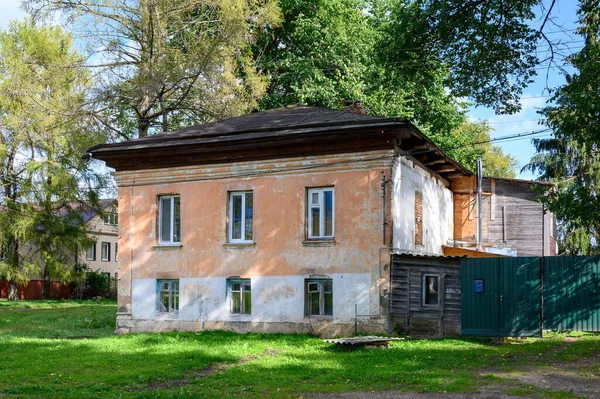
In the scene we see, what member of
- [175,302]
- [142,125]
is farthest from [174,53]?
[175,302]

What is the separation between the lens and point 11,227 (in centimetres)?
4272

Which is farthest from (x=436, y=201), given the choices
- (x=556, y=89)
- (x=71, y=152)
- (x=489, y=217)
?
(x=71, y=152)

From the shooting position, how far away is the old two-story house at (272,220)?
20.1 meters

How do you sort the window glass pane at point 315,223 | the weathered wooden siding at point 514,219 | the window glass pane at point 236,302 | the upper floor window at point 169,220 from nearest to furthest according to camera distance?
the window glass pane at point 315,223
the window glass pane at point 236,302
the upper floor window at point 169,220
the weathered wooden siding at point 514,219

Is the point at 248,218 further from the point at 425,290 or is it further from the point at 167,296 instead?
the point at 425,290

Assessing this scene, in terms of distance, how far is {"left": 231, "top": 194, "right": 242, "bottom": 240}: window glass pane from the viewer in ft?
73.2

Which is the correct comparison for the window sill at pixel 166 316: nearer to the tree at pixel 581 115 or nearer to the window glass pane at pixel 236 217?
the window glass pane at pixel 236 217

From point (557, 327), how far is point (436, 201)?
718 centimetres

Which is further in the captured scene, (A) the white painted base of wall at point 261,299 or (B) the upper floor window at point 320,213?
(B) the upper floor window at point 320,213

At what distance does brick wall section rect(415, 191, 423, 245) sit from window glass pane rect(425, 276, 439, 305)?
182 cm

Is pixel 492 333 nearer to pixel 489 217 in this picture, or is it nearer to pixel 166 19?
pixel 489 217

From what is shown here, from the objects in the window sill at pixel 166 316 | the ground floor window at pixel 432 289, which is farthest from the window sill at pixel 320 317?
the window sill at pixel 166 316

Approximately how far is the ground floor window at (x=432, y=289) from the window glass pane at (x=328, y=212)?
298 cm

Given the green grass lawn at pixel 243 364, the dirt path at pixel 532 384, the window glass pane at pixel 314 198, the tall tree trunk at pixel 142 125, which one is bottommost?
the green grass lawn at pixel 243 364
